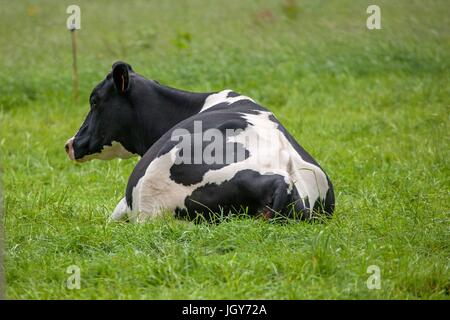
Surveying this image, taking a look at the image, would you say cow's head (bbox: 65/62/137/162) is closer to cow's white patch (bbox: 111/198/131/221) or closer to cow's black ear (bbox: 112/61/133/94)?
cow's black ear (bbox: 112/61/133/94)

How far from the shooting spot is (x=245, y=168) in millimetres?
5383

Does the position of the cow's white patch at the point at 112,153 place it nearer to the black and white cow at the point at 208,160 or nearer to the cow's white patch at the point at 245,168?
the black and white cow at the point at 208,160

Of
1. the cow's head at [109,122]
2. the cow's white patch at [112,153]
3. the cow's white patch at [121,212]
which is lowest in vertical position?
the cow's white patch at [121,212]

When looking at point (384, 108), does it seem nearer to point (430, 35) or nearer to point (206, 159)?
point (430, 35)

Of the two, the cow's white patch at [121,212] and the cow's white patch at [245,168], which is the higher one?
the cow's white patch at [245,168]

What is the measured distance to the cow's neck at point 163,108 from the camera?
21.9 feet

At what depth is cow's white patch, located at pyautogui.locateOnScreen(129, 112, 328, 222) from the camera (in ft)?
17.8

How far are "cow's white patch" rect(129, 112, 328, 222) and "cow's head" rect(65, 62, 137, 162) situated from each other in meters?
1.04

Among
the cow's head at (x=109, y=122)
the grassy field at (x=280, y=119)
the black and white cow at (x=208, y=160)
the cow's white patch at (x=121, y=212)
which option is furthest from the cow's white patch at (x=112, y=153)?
the cow's white patch at (x=121, y=212)

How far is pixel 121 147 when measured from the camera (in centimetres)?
697

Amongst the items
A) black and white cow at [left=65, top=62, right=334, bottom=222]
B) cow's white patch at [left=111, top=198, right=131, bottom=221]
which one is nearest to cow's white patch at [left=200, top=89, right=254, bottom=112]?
black and white cow at [left=65, top=62, right=334, bottom=222]

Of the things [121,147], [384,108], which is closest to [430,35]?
[384,108]


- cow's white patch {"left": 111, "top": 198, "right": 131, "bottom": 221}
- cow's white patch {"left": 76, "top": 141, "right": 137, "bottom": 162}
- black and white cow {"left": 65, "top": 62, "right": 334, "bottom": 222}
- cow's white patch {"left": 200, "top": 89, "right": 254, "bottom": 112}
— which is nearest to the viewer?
black and white cow {"left": 65, "top": 62, "right": 334, "bottom": 222}

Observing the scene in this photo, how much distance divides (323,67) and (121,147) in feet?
18.4
